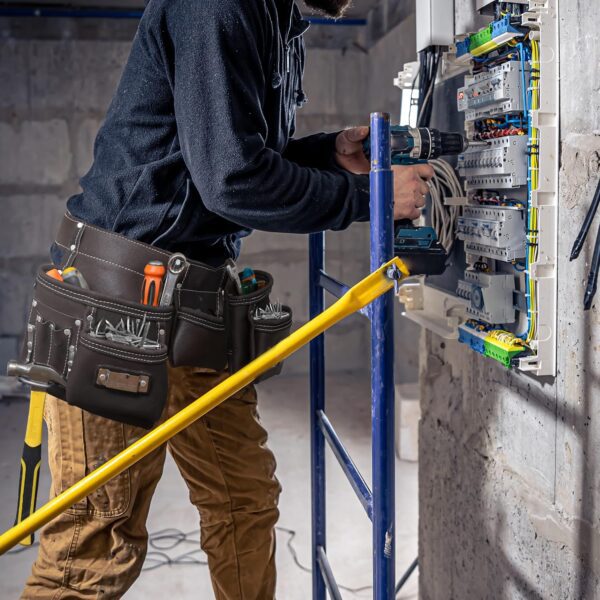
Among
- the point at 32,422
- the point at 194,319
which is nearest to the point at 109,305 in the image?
the point at 194,319

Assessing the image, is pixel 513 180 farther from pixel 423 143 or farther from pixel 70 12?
pixel 70 12

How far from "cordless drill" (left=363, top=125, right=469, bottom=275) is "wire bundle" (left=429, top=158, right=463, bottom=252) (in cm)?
7

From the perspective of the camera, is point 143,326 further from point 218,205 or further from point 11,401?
point 11,401

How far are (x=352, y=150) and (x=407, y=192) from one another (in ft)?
1.20

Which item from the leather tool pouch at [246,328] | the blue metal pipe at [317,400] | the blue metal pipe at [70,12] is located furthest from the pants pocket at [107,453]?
the blue metal pipe at [70,12]

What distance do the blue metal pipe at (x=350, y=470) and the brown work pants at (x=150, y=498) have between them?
0.14 meters

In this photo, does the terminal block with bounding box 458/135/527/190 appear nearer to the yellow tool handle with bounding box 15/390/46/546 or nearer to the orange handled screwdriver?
the orange handled screwdriver

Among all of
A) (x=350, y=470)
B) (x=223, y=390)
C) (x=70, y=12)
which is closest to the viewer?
(x=223, y=390)

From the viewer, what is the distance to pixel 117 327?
1194mm

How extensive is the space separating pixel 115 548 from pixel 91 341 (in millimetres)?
363

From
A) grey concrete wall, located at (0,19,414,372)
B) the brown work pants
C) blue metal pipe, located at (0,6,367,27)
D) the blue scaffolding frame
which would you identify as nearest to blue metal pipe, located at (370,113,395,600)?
the blue scaffolding frame

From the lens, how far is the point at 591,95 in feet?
3.26

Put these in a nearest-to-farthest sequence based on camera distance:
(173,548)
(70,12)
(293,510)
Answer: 1. (173,548)
2. (293,510)
3. (70,12)

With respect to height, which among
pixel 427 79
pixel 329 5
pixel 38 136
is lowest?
pixel 427 79
